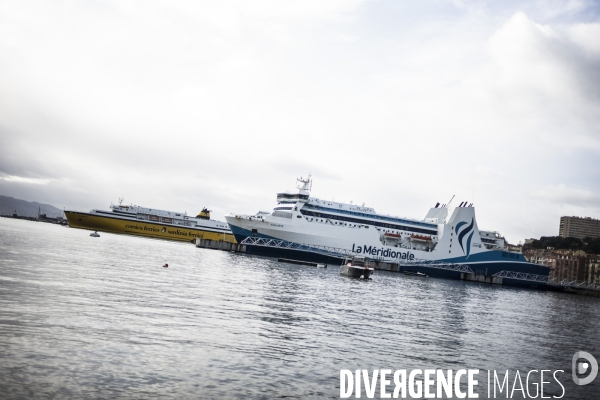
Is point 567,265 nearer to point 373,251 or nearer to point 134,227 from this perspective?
point 373,251

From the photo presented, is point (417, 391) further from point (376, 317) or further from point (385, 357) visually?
point (376, 317)

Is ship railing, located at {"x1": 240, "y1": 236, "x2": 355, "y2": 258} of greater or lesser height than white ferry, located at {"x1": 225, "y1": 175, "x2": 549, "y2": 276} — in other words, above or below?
below

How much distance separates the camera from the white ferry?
3027 inches

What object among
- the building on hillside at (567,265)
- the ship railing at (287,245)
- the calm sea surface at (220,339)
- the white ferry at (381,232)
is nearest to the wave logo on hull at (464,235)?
the white ferry at (381,232)

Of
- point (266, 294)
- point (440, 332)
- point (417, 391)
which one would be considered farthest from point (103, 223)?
point (417, 391)

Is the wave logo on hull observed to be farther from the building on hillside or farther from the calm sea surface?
the building on hillside

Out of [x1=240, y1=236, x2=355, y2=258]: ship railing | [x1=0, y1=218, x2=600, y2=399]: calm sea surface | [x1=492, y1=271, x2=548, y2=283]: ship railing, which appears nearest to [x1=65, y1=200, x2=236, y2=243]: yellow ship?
[x1=240, y1=236, x2=355, y2=258]: ship railing

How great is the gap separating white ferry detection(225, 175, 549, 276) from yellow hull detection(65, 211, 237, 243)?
2135 inches

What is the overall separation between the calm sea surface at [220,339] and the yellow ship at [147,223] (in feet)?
317

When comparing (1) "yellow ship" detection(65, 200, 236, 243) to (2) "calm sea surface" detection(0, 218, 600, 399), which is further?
(1) "yellow ship" detection(65, 200, 236, 243)

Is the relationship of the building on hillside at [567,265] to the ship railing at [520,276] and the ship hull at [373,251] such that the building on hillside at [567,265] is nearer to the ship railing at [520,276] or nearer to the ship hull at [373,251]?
the ship railing at [520,276]

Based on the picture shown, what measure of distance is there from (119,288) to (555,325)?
2683cm

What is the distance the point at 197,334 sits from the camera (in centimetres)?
1788

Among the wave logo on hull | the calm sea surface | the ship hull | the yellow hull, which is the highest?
the wave logo on hull
